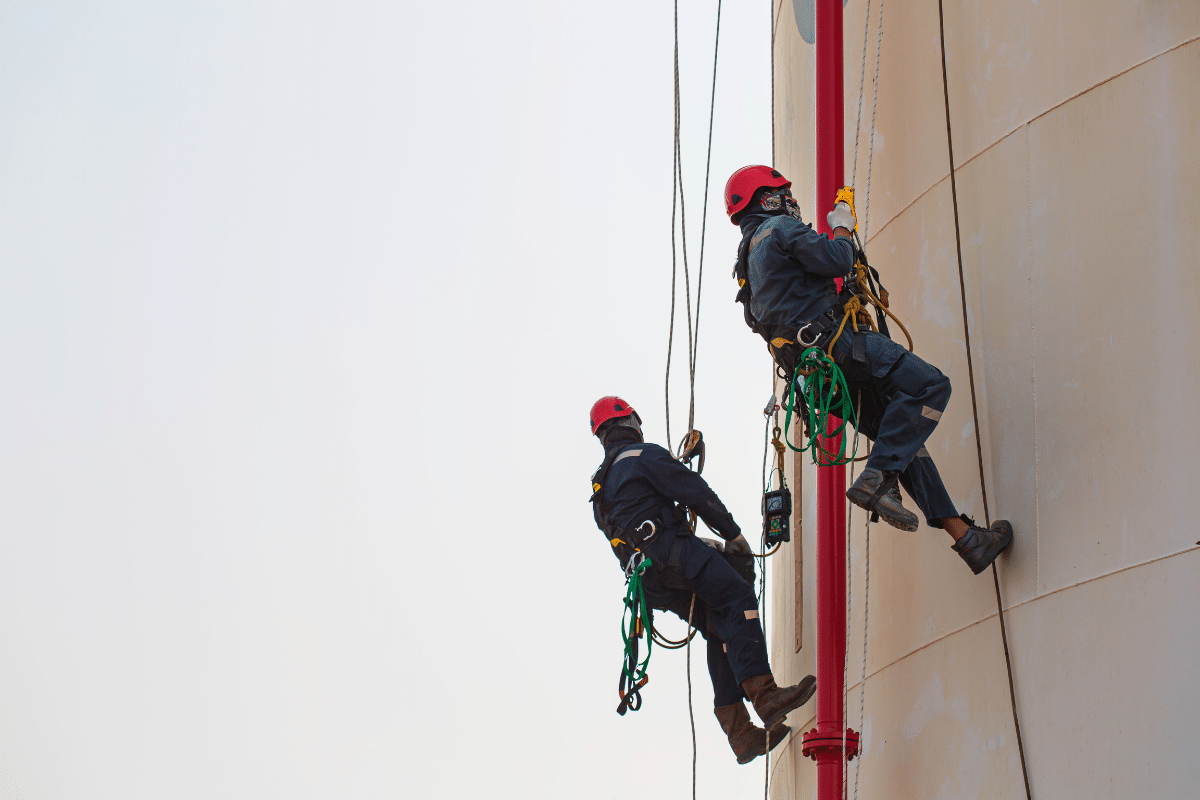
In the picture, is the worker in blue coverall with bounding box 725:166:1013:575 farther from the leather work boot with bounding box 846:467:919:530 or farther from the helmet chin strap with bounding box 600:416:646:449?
the helmet chin strap with bounding box 600:416:646:449

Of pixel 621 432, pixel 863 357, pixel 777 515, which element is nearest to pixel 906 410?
pixel 863 357

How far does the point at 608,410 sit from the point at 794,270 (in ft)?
5.75

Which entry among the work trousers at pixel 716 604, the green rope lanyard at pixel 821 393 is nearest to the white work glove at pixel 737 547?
the work trousers at pixel 716 604

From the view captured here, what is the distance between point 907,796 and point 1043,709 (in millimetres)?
1075

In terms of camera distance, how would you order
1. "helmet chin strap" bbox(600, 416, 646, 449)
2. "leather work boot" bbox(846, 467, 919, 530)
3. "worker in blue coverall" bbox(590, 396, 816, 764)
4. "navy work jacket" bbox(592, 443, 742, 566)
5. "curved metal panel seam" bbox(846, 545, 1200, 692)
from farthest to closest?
"helmet chin strap" bbox(600, 416, 646, 449), "navy work jacket" bbox(592, 443, 742, 566), "worker in blue coverall" bbox(590, 396, 816, 764), "leather work boot" bbox(846, 467, 919, 530), "curved metal panel seam" bbox(846, 545, 1200, 692)

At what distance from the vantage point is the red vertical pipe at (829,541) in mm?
6090

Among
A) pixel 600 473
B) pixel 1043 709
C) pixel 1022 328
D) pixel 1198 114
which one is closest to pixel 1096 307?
pixel 1022 328

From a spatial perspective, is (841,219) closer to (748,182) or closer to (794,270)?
(794,270)

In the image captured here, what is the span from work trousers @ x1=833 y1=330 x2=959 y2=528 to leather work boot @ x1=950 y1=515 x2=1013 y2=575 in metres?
0.19

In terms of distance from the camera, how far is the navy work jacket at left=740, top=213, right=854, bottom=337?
5730 millimetres

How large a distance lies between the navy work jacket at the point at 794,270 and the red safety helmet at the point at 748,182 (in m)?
0.20

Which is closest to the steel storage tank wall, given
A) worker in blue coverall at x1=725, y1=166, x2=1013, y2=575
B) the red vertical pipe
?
the red vertical pipe

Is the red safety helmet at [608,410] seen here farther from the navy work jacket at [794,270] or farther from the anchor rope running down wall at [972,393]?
the anchor rope running down wall at [972,393]

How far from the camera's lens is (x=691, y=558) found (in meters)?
6.58
